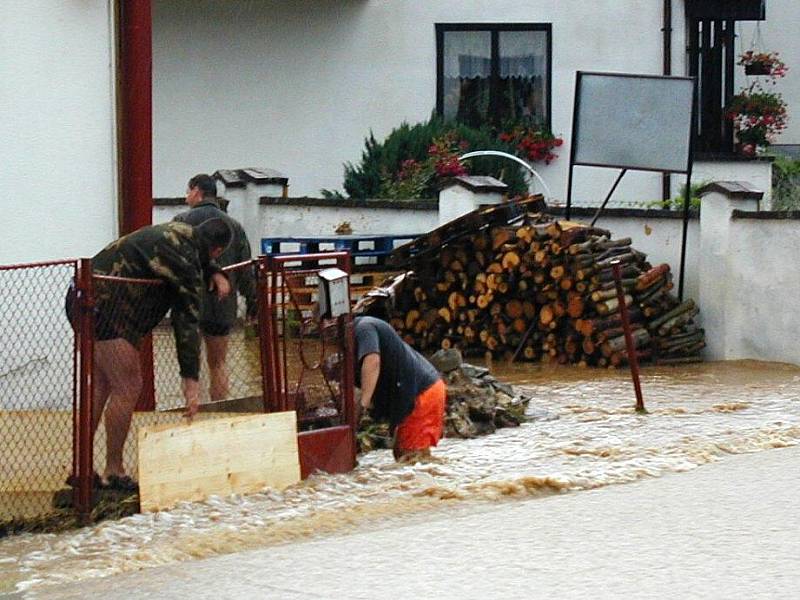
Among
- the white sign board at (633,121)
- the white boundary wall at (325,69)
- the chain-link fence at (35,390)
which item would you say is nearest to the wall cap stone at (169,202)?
the white boundary wall at (325,69)

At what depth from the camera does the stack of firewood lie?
15.9m

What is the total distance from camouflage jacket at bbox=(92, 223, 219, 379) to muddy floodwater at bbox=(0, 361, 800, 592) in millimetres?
923

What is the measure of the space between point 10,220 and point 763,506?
19.5 feet

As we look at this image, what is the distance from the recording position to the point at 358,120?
78.3ft

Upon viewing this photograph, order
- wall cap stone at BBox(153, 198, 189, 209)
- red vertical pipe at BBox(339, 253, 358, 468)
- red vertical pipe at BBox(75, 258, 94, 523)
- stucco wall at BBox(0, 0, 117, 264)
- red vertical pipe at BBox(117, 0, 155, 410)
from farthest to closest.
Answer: wall cap stone at BBox(153, 198, 189, 209) < red vertical pipe at BBox(117, 0, 155, 410) < stucco wall at BBox(0, 0, 117, 264) < red vertical pipe at BBox(339, 253, 358, 468) < red vertical pipe at BBox(75, 258, 94, 523)

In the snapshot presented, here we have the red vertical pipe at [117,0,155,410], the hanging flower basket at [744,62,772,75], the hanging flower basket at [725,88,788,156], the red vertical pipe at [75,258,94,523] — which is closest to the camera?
the red vertical pipe at [75,258,94,523]

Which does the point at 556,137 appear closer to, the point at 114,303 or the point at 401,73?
the point at 401,73

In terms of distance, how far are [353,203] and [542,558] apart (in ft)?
38.2

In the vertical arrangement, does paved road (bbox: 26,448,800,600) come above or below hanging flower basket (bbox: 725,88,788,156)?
below

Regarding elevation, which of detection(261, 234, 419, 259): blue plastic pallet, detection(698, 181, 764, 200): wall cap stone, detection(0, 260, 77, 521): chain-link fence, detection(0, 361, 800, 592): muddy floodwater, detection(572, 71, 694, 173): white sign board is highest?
detection(572, 71, 694, 173): white sign board

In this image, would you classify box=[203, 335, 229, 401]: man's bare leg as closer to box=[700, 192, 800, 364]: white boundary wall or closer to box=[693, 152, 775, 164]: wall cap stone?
box=[700, 192, 800, 364]: white boundary wall

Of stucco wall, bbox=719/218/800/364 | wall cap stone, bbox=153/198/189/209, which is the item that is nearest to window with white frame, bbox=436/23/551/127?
wall cap stone, bbox=153/198/189/209

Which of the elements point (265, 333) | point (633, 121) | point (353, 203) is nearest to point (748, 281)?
point (633, 121)

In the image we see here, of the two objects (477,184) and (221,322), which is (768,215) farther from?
(221,322)
